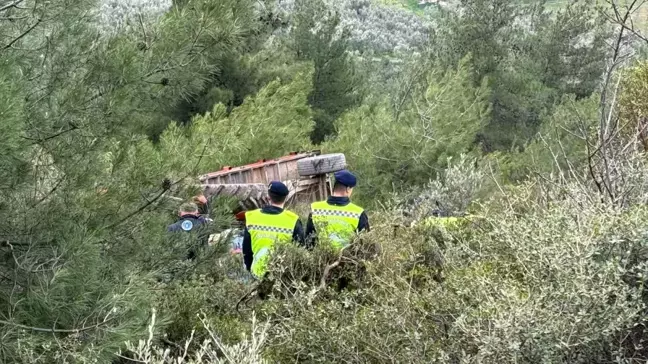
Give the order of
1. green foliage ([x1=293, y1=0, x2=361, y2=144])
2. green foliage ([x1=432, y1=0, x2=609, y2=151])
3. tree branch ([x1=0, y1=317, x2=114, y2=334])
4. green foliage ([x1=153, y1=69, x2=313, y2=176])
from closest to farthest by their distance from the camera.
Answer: tree branch ([x1=0, y1=317, x2=114, y2=334])
green foliage ([x1=153, y1=69, x2=313, y2=176])
green foliage ([x1=293, y1=0, x2=361, y2=144])
green foliage ([x1=432, y1=0, x2=609, y2=151])

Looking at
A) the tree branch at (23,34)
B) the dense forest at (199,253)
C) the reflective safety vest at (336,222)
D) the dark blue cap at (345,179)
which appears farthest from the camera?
the dark blue cap at (345,179)

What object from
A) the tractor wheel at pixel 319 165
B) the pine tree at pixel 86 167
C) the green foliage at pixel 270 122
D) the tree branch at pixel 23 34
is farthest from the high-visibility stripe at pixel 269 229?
the tractor wheel at pixel 319 165

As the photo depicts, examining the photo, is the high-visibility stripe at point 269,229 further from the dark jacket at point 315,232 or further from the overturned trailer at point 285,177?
the overturned trailer at point 285,177

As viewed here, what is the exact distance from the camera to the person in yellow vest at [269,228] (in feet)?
18.2

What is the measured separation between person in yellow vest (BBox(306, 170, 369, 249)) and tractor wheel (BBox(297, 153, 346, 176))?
684cm

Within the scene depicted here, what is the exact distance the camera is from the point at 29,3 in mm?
4160

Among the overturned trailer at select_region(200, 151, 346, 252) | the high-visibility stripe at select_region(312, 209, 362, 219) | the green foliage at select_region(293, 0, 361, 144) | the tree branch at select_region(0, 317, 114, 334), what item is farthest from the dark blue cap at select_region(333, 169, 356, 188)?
the green foliage at select_region(293, 0, 361, 144)

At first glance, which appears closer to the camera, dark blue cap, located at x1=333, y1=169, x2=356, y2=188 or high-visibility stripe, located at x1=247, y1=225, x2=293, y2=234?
high-visibility stripe, located at x1=247, y1=225, x2=293, y2=234

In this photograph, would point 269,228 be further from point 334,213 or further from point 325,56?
point 325,56

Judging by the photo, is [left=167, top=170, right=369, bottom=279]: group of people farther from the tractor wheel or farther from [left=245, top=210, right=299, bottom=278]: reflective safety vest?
the tractor wheel

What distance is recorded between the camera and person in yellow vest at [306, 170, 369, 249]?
17.4 ft

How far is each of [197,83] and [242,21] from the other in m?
0.49

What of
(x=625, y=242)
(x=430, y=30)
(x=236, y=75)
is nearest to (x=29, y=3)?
(x=625, y=242)

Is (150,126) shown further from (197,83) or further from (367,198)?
(367,198)
